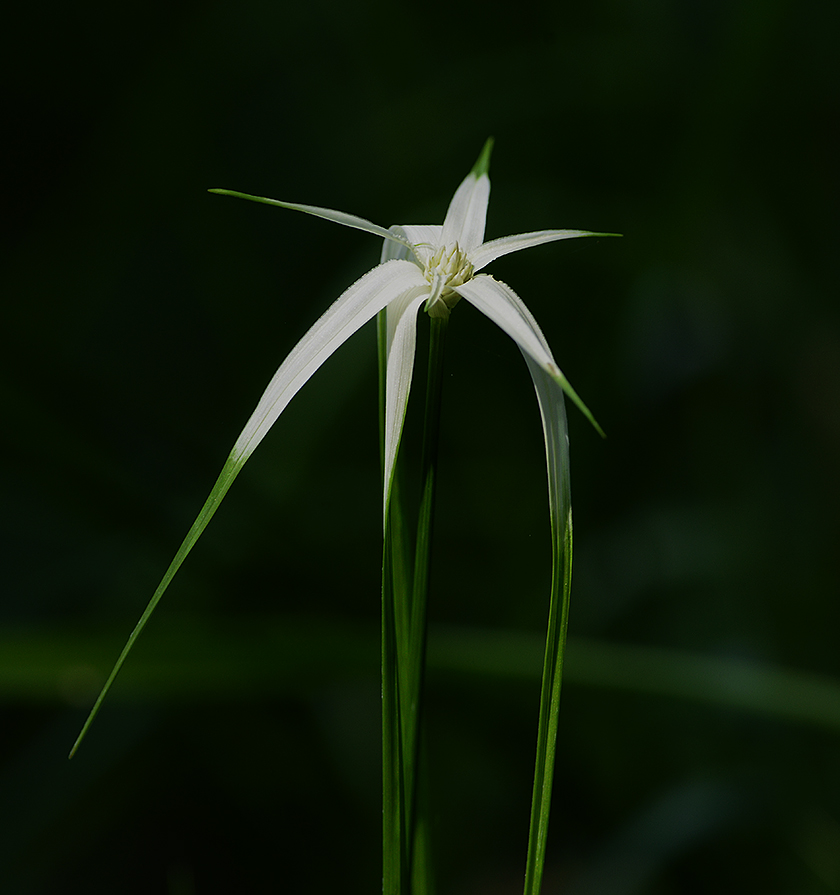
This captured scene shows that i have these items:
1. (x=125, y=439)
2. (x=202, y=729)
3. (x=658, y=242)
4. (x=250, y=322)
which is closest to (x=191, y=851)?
(x=202, y=729)

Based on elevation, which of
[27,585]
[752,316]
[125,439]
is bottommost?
[27,585]

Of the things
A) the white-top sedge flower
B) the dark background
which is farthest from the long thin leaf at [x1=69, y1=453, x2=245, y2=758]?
the dark background

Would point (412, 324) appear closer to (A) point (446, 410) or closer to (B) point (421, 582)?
(B) point (421, 582)

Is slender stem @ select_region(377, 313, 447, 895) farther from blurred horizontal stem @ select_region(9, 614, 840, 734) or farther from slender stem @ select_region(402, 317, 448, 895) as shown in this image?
blurred horizontal stem @ select_region(9, 614, 840, 734)

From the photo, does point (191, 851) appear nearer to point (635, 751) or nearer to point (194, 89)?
point (635, 751)

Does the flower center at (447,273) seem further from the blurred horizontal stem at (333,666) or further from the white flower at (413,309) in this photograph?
the blurred horizontal stem at (333,666)

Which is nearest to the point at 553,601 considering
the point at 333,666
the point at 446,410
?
the point at 333,666

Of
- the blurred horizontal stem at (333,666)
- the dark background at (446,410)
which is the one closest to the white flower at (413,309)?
the blurred horizontal stem at (333,666)
